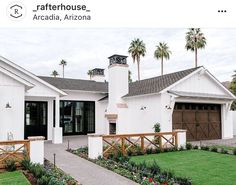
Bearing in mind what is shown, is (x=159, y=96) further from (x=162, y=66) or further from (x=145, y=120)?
(x=162, y=66)

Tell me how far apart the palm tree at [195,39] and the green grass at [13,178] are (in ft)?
95.7

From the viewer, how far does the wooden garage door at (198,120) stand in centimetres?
1609

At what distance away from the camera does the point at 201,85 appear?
671 inches

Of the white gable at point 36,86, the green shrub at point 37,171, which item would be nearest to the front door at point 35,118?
the white gable at point 36,86

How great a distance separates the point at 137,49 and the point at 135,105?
23300 mm

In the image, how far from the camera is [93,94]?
20.8 metres

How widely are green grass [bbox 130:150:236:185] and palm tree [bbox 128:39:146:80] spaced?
28883mm

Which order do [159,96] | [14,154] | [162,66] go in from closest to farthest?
[14,154]
[159,96]
[162,66]

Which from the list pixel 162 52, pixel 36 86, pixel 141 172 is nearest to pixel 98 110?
pixel 36 86

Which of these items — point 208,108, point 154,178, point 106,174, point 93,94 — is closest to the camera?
point 154,178

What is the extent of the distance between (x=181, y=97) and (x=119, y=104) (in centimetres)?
454

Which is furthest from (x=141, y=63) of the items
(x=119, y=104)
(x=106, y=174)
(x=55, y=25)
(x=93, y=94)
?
(x=55, y=25)

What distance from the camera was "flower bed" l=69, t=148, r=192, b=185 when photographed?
6629 millimetres

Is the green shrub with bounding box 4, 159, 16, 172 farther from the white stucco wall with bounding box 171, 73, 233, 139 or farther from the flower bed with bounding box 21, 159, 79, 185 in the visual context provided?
the white stucco wall with bounding box 171, 73, 233, 139
